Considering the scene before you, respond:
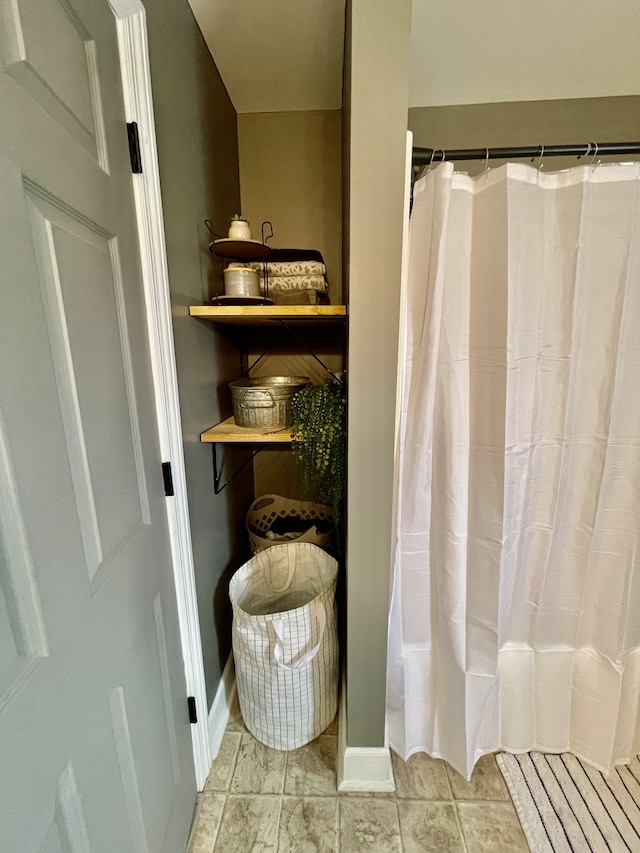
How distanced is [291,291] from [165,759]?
1374mm

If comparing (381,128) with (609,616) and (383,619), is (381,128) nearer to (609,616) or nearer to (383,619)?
(383,619)

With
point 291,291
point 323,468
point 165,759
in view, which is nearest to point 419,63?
point 291,291

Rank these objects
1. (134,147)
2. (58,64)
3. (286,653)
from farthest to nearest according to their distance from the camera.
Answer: (286,653), (134,147), (58,64)

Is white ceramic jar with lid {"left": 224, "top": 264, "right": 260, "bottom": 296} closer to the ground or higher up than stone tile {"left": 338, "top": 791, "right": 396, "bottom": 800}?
higher up

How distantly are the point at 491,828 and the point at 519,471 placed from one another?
1034mm

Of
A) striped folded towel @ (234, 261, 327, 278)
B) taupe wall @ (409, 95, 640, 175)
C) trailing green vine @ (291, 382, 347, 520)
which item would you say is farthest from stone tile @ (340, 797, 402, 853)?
taupe wall @ (409, 95, 640, 175)

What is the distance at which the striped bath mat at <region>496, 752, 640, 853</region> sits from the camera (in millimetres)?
1020

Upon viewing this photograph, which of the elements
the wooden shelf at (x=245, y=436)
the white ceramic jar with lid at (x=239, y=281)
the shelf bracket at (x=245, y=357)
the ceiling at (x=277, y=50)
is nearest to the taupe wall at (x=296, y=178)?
the ceiling at (x=277, y=50)

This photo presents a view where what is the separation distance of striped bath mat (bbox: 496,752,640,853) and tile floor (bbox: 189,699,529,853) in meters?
0.05

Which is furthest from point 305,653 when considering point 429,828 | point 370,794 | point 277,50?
point 277,50

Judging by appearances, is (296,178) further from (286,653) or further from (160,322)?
(286,653)

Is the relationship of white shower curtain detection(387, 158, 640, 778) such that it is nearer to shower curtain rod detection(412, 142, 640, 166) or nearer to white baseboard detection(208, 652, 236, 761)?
shower curtain rod detection(412, 142, 640, 166)

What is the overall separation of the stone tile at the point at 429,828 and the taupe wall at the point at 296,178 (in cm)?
186

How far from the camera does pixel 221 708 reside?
1.31 metres
